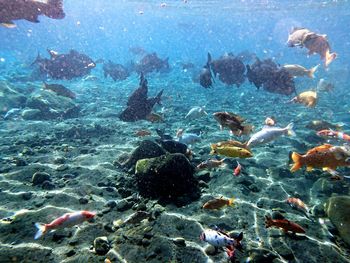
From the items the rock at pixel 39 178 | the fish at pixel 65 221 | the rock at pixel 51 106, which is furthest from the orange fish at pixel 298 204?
the rock at pixel 51 106

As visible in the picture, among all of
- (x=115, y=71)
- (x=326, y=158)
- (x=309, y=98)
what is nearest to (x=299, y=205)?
(x=326, y=158)

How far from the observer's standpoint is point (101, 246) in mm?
4926

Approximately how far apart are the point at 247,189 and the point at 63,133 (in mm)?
8484

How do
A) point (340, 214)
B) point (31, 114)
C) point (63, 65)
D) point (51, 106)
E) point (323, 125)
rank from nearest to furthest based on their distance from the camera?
point (340, 214) → point (323, 125) → point (31, 114) → point (51, 106) → point (63, 65)

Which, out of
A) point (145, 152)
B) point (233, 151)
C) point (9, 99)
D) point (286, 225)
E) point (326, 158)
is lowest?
point (286, 225)

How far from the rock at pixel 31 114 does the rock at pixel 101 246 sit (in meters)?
12.0

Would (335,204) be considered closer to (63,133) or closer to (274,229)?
(274,229)

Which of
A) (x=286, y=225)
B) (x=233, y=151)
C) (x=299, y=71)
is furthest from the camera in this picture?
(x=299, y=71)

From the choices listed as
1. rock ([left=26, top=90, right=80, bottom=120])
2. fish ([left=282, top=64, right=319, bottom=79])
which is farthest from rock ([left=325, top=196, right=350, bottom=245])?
rock ([left=26, top=90, right=80, bottom=120])

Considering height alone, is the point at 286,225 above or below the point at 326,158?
below

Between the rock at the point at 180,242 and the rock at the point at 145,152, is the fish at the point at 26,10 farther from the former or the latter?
the rock at the point at 180,242

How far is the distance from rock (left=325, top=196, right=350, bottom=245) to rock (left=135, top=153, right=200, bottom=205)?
2952 millimetres

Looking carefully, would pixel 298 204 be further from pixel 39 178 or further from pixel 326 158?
pixel 39 178

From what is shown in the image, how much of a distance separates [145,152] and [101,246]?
3804mm
